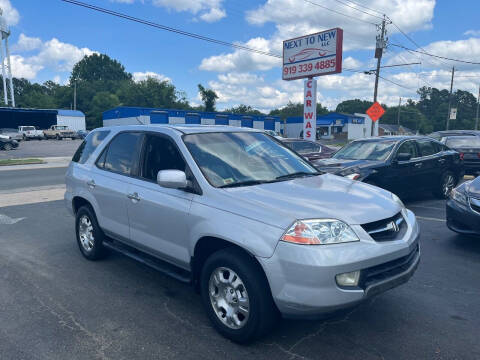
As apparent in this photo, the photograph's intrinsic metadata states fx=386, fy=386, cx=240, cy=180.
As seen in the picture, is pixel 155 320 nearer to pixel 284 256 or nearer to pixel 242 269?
pixel 242 269

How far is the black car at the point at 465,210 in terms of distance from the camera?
5234mm

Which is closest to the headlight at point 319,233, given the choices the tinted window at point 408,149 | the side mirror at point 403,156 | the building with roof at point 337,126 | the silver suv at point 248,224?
the silver suv at point 248,224

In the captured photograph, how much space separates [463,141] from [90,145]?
13002mm

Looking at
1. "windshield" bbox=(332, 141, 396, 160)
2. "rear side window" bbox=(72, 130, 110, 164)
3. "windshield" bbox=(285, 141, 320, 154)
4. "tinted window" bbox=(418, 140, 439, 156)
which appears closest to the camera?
"rear side window" bbox=(72, 130, 110, 164)

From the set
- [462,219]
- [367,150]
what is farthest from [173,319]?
[367,150]

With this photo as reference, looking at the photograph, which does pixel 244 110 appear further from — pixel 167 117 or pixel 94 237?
pixel 94 237

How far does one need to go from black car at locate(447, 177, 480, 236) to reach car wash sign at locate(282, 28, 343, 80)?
13.7m

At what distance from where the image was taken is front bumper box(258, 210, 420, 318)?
2.68 metres

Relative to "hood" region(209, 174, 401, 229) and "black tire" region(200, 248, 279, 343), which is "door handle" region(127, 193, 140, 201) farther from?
"black tire" region(200, 248, 279, 343)

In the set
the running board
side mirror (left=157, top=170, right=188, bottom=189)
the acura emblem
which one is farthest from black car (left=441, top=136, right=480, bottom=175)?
side mirror (left=157, top=170, right=188, bottom=189)

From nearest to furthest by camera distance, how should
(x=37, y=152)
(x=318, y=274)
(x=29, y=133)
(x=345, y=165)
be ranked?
(x=318, y=274) → (x=345, y=165) → (x=37, y=152) → (x=29, y=133)

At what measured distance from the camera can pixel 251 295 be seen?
2877 mm

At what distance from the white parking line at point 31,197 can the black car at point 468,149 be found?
1268 cm

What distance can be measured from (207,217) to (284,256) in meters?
0.78
